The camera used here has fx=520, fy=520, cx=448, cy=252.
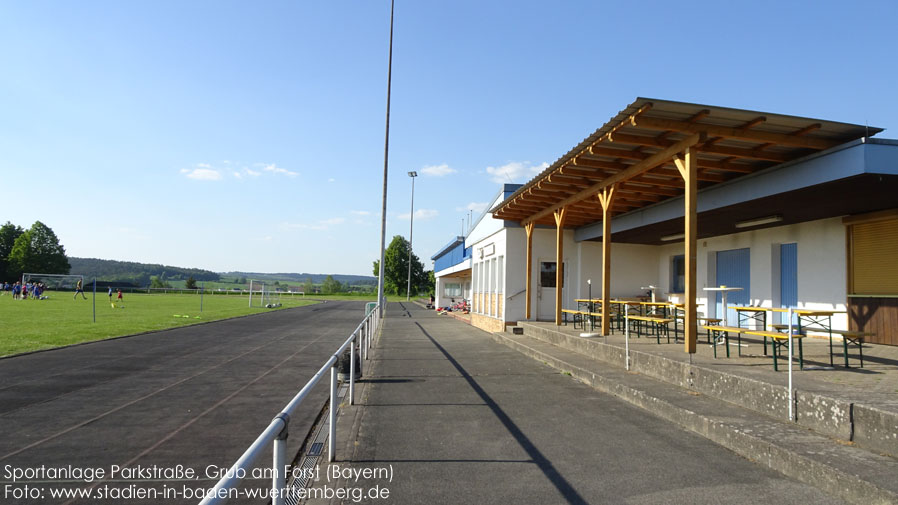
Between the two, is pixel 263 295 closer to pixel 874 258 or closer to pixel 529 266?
pixel 529 266

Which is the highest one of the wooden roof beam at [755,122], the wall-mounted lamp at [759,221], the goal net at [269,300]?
the wooden roof beam at [755,122]

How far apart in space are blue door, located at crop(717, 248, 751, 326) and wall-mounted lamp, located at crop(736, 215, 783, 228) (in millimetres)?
1435

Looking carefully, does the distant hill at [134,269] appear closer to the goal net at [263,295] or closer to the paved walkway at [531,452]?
the goal net at [263,295]

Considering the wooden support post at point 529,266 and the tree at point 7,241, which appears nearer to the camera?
the wooden support post at point 529,266

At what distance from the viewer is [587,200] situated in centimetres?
1338

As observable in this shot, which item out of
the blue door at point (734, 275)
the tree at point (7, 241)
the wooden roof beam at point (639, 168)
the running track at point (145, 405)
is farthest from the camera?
the tree at point (7, 241)

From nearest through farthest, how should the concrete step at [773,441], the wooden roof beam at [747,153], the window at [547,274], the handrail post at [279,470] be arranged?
the handrail post at [279,470] < the concrete step at [773,441] < the wooden roof beam at [747,153] < the window at [547,274]

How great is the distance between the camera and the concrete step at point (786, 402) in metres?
4.25

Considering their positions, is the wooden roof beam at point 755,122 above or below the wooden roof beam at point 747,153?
above

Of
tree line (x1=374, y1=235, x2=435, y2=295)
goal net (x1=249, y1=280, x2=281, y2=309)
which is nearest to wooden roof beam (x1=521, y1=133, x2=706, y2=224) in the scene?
goal net (x1=249, y1=280, x2=281, y2=309)

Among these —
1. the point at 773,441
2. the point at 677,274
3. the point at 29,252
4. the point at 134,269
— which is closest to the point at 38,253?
the point at 29,252

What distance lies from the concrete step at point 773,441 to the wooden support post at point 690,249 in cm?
86

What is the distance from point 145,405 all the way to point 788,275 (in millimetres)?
12824

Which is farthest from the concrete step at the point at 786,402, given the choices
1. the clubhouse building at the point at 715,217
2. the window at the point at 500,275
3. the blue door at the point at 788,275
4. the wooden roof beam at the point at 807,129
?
the window at the point at 500,275
